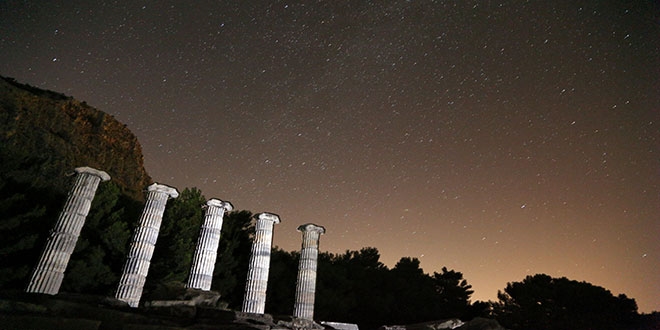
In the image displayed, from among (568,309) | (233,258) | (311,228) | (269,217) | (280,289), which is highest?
(269,217)

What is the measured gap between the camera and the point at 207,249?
18.2 metres

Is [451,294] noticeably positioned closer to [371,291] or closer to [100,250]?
[371,291]

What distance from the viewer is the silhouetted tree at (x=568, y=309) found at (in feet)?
112

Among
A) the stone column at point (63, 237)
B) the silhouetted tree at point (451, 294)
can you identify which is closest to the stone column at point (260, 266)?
the stone column at point (63, 237)

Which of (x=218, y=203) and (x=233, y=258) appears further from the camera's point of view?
(x=233, y=258)

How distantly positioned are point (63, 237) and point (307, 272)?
11.3 m

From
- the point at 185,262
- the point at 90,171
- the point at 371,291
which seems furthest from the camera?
the point at 371,291

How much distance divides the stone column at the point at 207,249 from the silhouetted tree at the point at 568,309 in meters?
31.1

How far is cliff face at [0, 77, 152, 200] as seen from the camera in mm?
20641

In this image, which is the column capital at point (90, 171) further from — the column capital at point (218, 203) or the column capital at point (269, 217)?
the column capital at point (269, 217)

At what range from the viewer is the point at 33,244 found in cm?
1758

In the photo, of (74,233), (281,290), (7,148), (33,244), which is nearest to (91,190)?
(74,233)

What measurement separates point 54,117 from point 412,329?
3322 centimetres

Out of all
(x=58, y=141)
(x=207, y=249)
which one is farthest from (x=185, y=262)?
(x=58, y=141)
